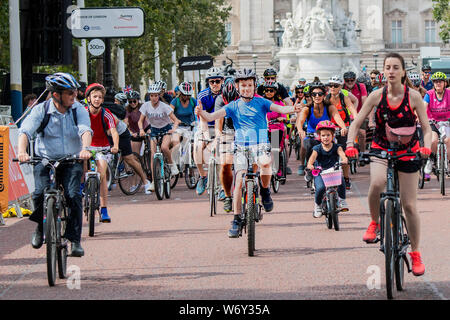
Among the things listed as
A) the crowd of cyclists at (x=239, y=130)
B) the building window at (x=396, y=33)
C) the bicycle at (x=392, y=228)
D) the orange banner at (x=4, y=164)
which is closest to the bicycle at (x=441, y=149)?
the crowd of cyclists at (x=239, y=130)

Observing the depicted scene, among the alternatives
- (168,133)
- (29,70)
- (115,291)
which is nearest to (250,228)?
(115,291)

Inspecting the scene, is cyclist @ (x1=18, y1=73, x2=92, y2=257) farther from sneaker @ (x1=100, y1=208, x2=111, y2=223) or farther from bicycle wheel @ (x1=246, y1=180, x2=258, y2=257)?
sneaker @ (x1=100, y1=208, x2=111, y2=223)

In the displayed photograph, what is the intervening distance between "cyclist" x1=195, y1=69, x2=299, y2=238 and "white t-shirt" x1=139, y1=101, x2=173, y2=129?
700 cm

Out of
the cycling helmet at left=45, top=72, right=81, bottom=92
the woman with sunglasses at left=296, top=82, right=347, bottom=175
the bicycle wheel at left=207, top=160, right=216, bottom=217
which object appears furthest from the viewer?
the woman with sunglasses at left=296, top=82, right=347, bottom=175

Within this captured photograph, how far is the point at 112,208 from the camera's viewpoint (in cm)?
1680

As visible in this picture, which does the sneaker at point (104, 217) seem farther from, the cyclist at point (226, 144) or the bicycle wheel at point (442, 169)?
the bicycle wheel at point (442, 169)

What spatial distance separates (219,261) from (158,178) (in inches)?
292

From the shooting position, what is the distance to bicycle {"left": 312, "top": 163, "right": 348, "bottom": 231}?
43.1ft

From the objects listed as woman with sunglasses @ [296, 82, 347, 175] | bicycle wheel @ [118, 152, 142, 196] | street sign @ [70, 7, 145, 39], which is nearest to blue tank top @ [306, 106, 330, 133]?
woman with sunglasses @ [296, 82, 347, 175]

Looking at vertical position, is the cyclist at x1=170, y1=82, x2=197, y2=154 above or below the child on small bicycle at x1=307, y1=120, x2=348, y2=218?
above

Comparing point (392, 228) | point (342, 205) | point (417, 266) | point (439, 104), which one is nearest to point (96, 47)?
point (439, 104)

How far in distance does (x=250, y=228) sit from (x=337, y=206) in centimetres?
264

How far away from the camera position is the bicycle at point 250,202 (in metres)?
10.8

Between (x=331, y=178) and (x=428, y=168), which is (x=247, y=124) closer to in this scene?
(x=331, y=178)
